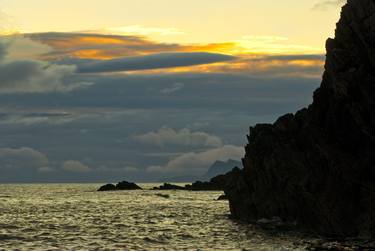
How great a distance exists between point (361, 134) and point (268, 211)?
81.5ft

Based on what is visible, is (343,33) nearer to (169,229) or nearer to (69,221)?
(169,229)

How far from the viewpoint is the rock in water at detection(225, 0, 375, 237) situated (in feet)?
229

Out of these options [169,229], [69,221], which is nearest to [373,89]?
[169,229]

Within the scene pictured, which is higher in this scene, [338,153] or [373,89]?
[373,89]

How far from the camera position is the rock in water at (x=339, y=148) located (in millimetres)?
69750

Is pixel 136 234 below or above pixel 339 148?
below

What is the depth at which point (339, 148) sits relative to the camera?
74062 mm

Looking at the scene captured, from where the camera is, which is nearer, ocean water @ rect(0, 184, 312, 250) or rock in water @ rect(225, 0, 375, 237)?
ocean water @ rect(0, 184, 312, 250)

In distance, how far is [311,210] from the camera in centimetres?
8081

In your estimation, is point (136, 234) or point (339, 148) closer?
point (339, 148)

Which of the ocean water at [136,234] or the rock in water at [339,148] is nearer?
the ocean water at [136,234]

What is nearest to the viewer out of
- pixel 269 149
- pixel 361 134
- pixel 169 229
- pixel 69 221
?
pixel 361 134

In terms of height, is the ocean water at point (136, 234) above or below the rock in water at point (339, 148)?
below

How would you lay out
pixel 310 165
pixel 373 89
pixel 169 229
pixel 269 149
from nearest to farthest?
pixel 373 89
pixel 310 165
pixel 169 229
pixel 269 149
